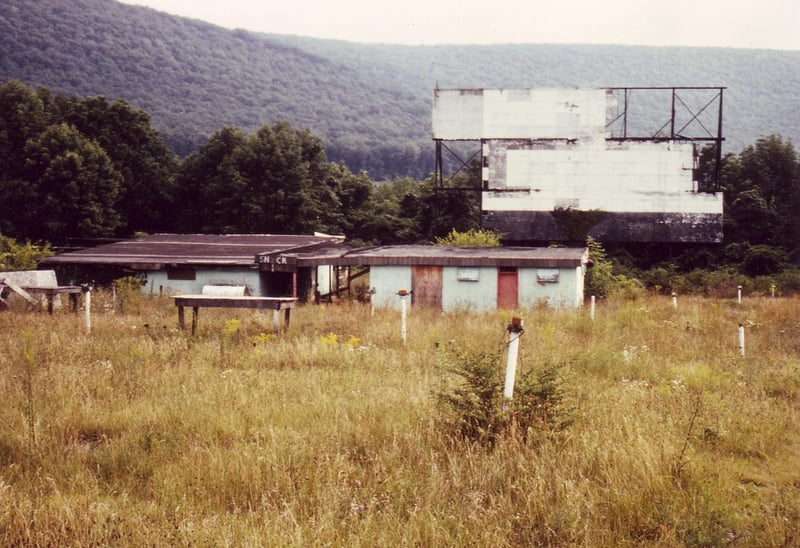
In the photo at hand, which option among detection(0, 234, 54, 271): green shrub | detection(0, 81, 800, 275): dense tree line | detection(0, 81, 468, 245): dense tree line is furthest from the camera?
detection(0, 81, 468, 245): dense tree line

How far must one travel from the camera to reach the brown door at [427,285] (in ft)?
84.3

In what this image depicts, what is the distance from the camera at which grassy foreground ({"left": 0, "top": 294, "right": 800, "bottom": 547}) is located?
491 cm

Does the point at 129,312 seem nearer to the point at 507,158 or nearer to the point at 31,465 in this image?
the point at 31,465

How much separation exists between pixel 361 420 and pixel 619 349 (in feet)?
23.4

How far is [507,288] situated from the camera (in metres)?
25.1

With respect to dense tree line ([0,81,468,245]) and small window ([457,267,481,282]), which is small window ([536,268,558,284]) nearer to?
small window ([457,267,481,282])

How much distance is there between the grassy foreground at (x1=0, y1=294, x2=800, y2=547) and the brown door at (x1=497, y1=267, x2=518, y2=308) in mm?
13654

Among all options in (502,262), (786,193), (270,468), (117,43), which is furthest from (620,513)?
(117,43)

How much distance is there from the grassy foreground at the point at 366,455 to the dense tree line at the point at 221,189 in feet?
110

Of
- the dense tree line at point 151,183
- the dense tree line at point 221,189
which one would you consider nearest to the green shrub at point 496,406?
the dense tree line at point 221,189

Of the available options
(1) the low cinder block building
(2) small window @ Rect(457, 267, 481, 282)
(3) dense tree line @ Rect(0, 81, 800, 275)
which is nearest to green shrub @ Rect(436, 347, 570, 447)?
(1) the low cinder block building

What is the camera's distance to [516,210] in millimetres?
41094

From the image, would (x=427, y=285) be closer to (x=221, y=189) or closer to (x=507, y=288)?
(x=507, y=288)

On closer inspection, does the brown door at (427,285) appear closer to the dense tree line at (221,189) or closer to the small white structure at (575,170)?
the small white structure at (575,170)
